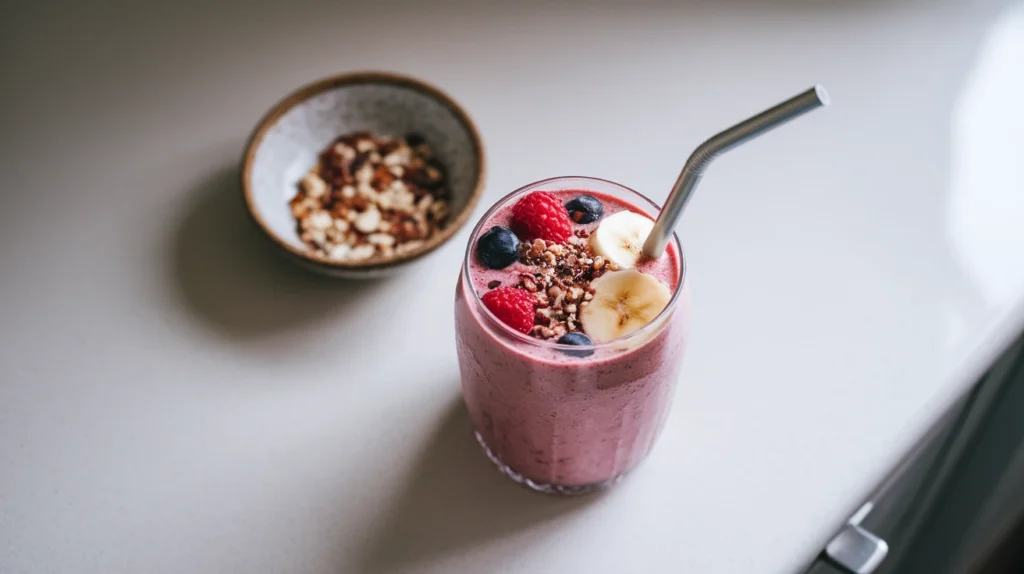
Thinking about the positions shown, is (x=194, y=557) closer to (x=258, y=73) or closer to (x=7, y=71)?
(x=258, y=73)

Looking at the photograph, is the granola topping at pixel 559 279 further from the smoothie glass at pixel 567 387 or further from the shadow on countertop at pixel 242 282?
the shadow on countertop at pixel 242 282

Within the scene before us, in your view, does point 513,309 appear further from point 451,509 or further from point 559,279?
point 451,509

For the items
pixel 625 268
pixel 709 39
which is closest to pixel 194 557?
pixel 625 268

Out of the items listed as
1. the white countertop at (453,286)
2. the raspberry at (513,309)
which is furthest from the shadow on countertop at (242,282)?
the raspberry at (513,309)

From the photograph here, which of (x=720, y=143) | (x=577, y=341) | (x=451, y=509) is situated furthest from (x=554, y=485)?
(x=720, y=143)

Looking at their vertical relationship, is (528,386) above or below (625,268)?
below

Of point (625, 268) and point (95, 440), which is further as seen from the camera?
point (95, 440)

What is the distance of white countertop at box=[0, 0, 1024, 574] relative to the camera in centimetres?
83

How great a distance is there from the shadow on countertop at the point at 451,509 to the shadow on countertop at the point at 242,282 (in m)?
0.22

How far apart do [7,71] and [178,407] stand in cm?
65

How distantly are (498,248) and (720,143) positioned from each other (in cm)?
21

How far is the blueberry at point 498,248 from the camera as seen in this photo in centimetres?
74

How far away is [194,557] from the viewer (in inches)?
32.0

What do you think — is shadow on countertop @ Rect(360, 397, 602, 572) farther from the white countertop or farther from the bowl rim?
the bowl rim
